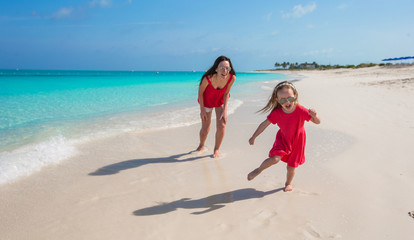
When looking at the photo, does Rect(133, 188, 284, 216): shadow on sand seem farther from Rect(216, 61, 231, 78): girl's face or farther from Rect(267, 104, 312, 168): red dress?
Rect(216, 61, 231, 78): girl's face

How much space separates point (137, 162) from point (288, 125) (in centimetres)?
230

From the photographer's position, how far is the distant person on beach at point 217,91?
4.20 metres

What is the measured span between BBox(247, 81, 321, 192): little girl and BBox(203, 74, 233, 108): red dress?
146 centimetres

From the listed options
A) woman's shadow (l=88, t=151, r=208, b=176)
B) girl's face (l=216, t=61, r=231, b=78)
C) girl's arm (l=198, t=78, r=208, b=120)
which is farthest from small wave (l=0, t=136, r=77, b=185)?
girl's face (l=216, t=61, r=231, b=78)

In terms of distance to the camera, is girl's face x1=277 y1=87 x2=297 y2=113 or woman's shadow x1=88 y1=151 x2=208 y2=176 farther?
woman's shadow x1=88 y1=151 x2=208 y2=176

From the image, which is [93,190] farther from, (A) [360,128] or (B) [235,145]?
(A) [360,128]

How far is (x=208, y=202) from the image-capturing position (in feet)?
9.45

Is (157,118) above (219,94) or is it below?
below

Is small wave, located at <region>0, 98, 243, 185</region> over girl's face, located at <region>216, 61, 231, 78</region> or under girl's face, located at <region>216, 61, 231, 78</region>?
under

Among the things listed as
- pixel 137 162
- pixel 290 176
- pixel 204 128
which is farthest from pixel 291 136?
pixel 137 162

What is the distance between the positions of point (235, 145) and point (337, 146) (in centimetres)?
166

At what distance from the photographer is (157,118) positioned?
793cm

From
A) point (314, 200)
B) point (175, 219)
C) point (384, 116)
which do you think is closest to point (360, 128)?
point (384, 116)

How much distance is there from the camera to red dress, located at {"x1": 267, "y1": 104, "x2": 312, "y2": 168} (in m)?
2.96
